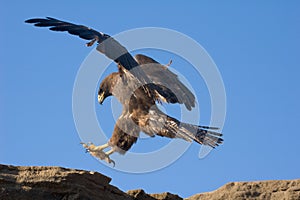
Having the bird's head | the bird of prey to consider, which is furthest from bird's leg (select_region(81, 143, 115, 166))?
the bird's head

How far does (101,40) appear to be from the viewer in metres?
9.34

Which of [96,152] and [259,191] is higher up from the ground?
[96,152]

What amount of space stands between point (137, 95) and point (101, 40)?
140 centimetres

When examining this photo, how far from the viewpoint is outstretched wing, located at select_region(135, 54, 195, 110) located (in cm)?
959

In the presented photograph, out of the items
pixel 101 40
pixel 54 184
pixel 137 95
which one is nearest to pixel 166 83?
pixel 137 95

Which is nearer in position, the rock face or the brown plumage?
the rock face

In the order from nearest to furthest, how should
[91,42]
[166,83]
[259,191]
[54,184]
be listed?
1. [54,184]
2. [259,191]
3. [91,42]
4. [166,83]

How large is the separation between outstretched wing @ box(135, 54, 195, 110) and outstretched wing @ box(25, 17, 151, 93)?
371mm

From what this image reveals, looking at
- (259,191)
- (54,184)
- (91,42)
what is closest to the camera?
(54,184)

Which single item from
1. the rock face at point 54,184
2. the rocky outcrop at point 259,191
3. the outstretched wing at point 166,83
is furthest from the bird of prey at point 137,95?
the rock face at point 54,184

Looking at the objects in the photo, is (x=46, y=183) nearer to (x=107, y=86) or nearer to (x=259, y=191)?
(x=259, y=191)

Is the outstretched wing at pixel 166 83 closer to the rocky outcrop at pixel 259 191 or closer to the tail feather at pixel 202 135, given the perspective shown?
the tail feather at pixel 202 135

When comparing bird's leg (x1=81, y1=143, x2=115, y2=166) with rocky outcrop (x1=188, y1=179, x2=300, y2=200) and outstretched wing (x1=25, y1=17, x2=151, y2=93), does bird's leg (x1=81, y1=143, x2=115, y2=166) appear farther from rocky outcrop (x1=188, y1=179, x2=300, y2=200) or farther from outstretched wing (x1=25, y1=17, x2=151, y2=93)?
rocky outcrop (x1=188, y1=179, x2=300, y2=200)

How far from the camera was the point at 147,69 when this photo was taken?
1008 centimetres
